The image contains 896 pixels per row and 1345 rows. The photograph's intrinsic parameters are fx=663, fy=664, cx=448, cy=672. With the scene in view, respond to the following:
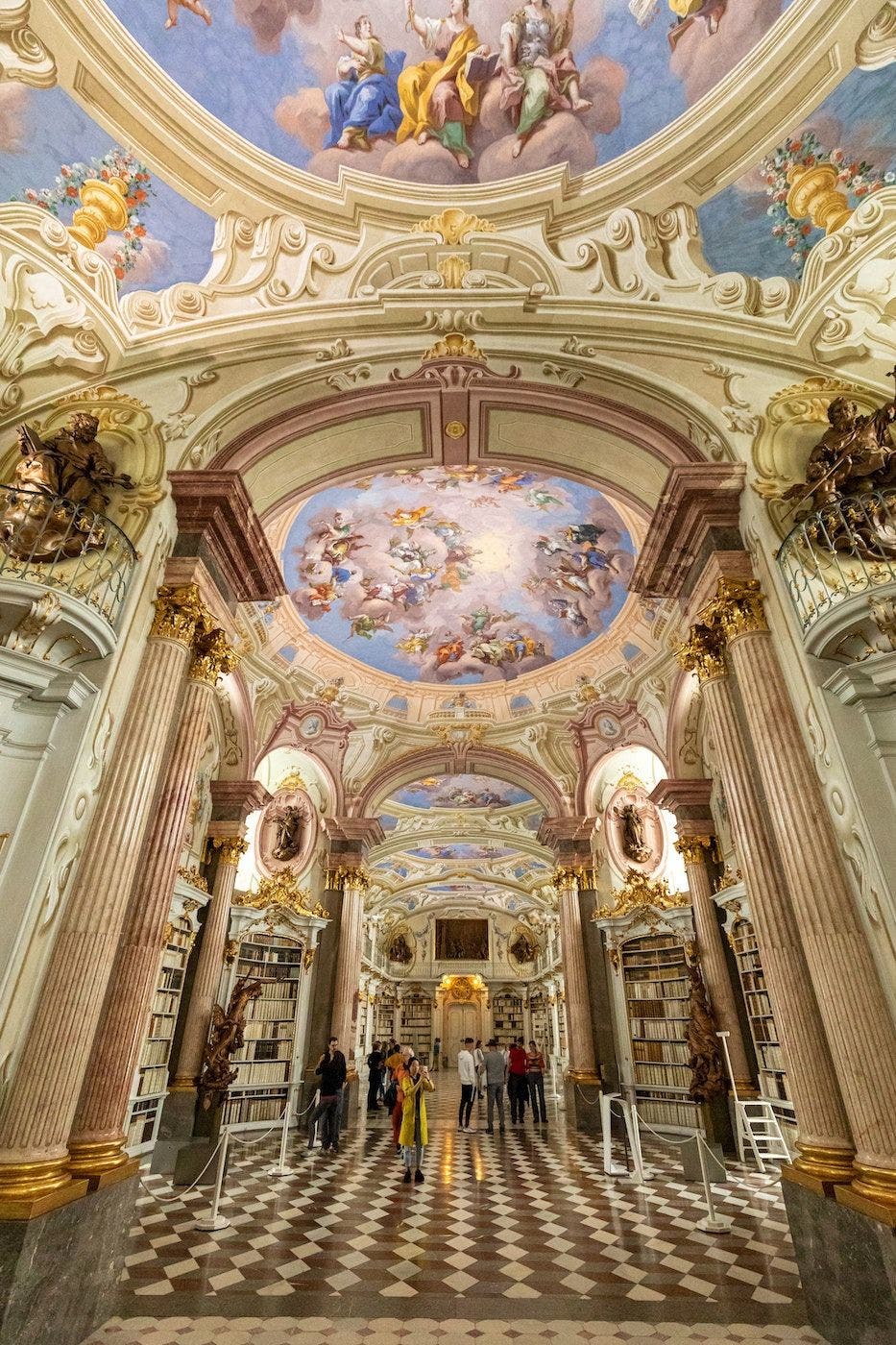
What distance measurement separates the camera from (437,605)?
585 inches

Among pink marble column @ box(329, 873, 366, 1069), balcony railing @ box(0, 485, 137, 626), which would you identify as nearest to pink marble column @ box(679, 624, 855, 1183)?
balcony railing @ box(0, 485, 137, 626)

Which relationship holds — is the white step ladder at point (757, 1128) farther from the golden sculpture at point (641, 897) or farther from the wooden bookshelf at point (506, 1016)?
the wooden bookshelf at point (506, 1016)

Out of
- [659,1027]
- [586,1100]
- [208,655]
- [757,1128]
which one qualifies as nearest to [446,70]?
[208,655]

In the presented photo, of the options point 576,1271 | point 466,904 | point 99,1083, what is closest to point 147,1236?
point 99,1083

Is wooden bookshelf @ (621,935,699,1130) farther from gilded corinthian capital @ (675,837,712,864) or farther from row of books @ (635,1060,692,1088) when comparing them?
gilded corinthian capital @ (675,837,712,864)

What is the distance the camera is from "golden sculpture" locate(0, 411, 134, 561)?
6.23m

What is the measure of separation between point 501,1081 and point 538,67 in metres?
16.5

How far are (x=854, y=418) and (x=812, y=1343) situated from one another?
24.6ft

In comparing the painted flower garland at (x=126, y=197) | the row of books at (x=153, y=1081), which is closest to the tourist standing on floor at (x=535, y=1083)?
the row of books at (x=153, y=1081)

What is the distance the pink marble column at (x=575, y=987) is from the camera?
1409cm

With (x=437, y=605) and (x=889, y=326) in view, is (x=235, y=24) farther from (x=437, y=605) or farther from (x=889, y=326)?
(x=437, y=605)

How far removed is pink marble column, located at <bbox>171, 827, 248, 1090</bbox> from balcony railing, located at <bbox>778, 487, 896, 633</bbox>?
34.1ft

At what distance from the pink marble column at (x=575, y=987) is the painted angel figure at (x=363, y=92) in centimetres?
1449

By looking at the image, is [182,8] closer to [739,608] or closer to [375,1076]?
[739,608]
